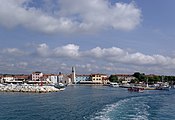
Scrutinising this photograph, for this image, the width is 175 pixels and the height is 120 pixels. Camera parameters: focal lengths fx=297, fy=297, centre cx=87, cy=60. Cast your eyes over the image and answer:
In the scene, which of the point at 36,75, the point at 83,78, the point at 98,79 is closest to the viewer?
the point at 36,75

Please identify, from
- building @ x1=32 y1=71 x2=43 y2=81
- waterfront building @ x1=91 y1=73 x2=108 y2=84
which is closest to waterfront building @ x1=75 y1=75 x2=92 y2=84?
waterfront building @ x1=91 y1=73 x2=108 y2=84

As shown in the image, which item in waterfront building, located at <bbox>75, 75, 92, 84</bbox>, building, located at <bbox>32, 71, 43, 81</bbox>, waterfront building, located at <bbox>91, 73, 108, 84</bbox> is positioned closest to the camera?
building, located at <bbox>32, 71, 43, 81</bbox>

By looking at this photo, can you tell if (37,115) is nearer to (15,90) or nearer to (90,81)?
(15,90)

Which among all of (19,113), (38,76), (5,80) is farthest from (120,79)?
(19,113)

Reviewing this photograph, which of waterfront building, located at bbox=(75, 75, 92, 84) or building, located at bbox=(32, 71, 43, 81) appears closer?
building, located at bbox=(32, 71, 43, 81)

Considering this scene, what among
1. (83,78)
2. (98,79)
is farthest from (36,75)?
(98,79)

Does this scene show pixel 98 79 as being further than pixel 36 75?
Yes

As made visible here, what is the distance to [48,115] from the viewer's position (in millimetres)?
31375

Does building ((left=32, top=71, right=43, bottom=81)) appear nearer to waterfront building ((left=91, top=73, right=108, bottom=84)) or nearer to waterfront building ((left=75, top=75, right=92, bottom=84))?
waterfront building ((left=75, top=75, right=92, bottom=84))

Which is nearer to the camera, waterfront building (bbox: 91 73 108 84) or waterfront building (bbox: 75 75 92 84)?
waterfront building (bbox: 91 73 108 84)

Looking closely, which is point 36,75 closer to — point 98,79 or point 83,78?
point 83,78

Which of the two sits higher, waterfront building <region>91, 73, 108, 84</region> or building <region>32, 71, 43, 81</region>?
building <region>32, 71, 43, 81</region>

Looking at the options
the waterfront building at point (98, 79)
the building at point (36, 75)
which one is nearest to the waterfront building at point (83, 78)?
the waterfront building at point (98, 79)

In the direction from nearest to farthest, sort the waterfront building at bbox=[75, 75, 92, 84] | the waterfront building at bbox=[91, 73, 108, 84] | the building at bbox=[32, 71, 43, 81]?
the building at bbox=[32, 71, 43, 81], the waterfront building at bbox=[91, 73, 108, 84], the waterfront building at bbox=[75, 75, 92, 84]
